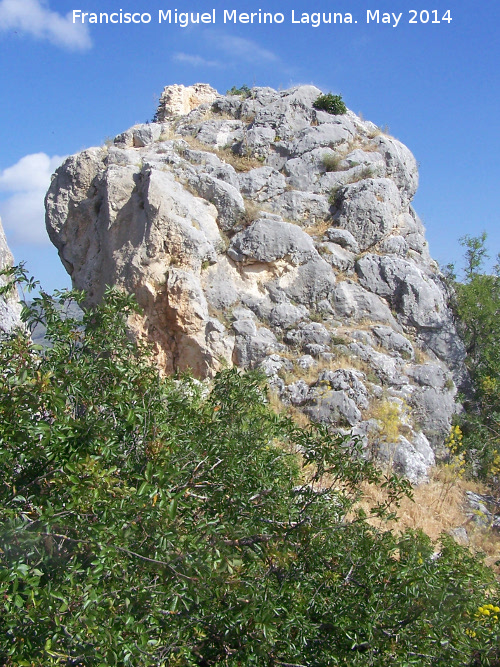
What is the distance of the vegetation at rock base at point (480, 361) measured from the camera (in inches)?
434

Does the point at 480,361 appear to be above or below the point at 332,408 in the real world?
above

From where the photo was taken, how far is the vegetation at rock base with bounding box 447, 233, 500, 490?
11.0 meters

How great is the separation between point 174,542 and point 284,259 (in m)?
10.3

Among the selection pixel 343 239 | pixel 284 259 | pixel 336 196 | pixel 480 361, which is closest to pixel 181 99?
pixel 336 196

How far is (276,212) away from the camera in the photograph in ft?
43.4

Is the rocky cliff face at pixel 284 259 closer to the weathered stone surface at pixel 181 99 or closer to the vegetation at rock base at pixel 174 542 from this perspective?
the weathered stone surface at pixel 181 99

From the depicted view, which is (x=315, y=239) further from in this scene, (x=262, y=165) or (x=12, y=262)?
(x=12, y=262)

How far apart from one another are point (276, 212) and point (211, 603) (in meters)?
11.2

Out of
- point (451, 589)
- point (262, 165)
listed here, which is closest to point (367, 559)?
point (451, 589)

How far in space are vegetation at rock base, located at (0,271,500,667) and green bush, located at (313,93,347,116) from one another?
13.3m

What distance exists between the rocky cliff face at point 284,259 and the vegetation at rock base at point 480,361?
46cm

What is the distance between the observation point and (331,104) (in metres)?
15.4

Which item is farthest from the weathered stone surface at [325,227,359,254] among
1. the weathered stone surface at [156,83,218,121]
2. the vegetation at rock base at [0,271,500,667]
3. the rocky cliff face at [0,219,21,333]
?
the vegetation at rock base at [0,271,500,667]

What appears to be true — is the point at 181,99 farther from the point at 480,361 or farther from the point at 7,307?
the point at 7,307
